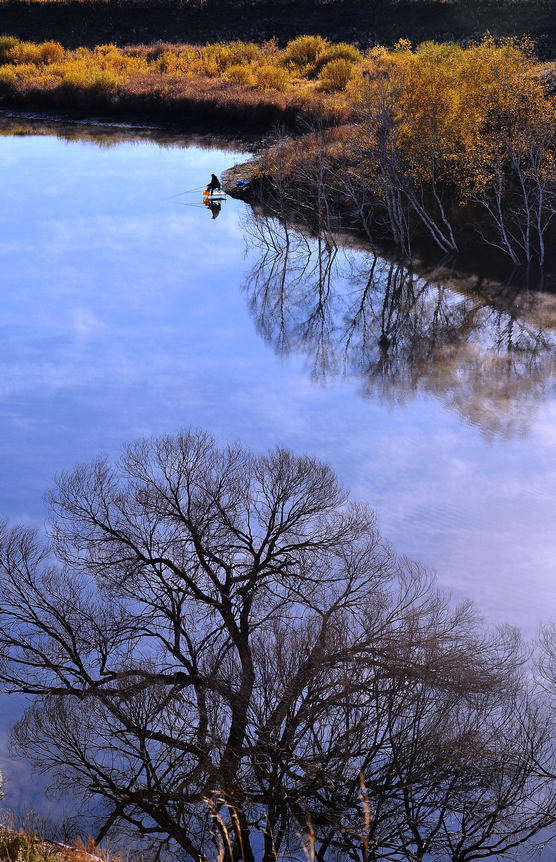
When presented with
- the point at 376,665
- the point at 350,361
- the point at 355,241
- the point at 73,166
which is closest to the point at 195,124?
the point at 73,166

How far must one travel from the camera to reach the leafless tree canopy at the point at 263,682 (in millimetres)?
15023

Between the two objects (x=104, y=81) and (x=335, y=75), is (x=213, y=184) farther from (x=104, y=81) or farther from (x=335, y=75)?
(x=104, y=81)

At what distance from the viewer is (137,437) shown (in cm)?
2798

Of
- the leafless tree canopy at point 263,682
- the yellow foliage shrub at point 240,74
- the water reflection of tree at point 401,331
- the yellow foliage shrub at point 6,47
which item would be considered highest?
the yellow foliage shrub at point 6,47

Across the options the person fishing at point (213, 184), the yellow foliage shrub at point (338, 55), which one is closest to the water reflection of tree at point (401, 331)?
the person fishing at point (213, 184)

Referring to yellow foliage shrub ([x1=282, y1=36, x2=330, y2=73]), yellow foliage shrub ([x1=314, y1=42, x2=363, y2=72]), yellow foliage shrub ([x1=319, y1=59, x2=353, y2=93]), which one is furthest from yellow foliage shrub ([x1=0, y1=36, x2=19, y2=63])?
yellow foliage shrub ([x1=319, y1=59, x2=353, y2=93])

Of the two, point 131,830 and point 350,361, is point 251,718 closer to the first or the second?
point 131,830

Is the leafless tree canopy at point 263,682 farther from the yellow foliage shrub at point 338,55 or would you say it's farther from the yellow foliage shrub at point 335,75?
the yellow foliage shrub at point 338,55

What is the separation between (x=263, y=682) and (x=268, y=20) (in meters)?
73.1

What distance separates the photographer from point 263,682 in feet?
52.2

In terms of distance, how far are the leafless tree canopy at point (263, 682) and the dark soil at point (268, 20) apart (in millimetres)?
49236

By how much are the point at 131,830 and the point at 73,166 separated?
152 ft

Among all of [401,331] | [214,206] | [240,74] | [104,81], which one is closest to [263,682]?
[401,331]

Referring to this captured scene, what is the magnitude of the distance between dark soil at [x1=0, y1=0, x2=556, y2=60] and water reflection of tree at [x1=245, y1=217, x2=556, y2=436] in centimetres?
2855
